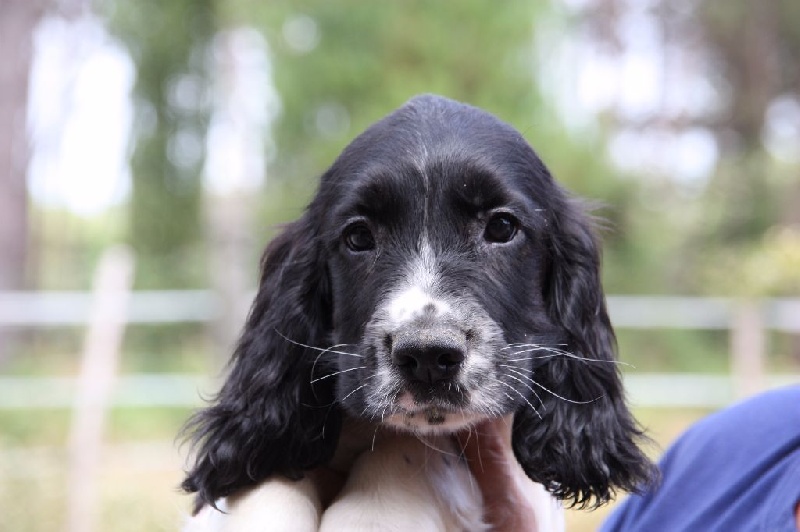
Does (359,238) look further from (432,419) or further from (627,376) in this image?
(627,376)

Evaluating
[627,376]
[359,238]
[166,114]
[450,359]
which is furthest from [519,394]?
[166,114]

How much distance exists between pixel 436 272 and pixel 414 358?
0.30m

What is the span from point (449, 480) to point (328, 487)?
0.39 metres

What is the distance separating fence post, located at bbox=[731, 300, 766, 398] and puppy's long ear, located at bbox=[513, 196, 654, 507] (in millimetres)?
8176

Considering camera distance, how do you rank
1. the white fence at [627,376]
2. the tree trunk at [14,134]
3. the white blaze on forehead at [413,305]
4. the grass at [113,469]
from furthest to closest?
the tree trunk at [14,134], the white fence at [627,376], the grass at [113,469], the white blaze on forehead at [413,305]

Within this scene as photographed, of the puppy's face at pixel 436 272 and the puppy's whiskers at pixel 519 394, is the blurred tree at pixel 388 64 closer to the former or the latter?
the puppy's face at pixel 436 272

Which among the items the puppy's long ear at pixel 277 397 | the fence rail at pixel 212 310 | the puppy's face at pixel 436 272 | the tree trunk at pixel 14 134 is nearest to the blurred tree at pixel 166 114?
the tree trunk at pixel 14 134

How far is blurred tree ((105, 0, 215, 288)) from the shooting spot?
14.8 m

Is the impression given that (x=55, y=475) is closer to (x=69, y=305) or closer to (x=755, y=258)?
(x=69, y=305)

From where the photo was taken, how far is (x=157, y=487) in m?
9.23

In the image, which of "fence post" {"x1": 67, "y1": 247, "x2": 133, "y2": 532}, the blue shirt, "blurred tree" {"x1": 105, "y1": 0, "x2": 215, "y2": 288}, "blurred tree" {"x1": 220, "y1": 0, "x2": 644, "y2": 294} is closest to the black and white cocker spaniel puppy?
the blue shirt

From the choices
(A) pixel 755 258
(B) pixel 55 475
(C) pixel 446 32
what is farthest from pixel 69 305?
(A) pixel 755 258

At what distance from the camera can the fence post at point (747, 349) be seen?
1038cm

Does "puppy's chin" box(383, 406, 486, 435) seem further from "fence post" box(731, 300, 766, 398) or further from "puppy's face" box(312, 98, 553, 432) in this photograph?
"fence post" box(731, 300, 766, 398)
